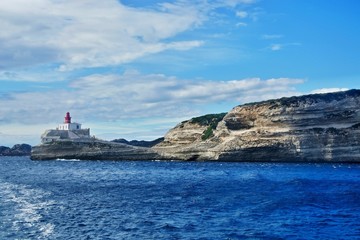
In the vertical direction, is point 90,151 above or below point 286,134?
below

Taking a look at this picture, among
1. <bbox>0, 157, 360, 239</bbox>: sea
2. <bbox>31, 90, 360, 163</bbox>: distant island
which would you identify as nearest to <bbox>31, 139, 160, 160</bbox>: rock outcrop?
<bbox>31, 90, 360, 163</bbox>: distant island

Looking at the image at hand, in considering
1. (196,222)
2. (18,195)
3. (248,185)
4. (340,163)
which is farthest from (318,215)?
(340,163)

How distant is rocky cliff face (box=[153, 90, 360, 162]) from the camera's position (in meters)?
87.1

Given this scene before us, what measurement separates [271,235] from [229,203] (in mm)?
10553

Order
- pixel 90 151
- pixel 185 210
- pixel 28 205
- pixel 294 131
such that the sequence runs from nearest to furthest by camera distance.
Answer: pixel 185 210
pixel 28 205
pixel 294 131
pixel 90 151

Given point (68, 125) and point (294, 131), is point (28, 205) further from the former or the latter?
point (68, 125)

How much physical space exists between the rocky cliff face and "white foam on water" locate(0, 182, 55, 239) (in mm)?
52639

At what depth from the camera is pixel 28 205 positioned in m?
35.2

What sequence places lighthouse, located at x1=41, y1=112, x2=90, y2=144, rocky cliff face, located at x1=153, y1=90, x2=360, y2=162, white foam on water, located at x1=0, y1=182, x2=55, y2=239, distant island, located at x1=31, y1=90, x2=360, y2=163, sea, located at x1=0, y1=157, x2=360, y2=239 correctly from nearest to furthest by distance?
sea, located at x1=0, y1=157, x2=360, y2=239
white foam on water, located at x1=0, y1=182, x2=55, y2=239
rocky cliff face, located at x1=153, y1=90, x2=360, y2=162
distant island, located at x1=31, y1=90, x2=360, y2=163
lighthouse, located at x1=41, y1=112, x2=90, y2=144

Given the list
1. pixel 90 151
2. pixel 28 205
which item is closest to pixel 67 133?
pixel 90 151

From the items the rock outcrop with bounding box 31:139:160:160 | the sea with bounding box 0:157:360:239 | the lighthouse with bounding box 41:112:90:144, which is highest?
the lighthouse with bounding box 41:112:90:144

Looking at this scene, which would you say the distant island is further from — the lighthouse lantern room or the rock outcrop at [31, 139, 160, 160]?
the lighthouse lantern room

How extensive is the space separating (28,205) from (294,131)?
63.0m

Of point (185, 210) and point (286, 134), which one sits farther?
point (286, 134)
